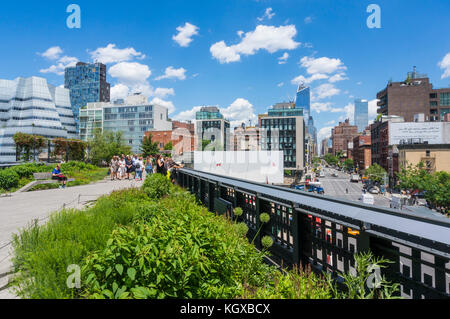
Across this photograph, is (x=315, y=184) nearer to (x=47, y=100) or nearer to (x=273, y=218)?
(x=273, y=218)

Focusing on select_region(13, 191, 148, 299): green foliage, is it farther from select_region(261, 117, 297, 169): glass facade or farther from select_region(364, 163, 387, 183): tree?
select_region(261, 117, 297, 169): glass facade

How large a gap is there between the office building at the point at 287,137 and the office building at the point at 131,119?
49079 mm

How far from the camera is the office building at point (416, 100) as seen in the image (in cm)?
8938

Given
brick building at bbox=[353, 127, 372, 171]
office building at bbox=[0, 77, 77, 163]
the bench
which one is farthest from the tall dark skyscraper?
the bench

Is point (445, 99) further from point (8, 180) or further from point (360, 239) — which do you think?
point (8, 180)

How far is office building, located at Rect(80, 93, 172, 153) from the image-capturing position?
115312mm

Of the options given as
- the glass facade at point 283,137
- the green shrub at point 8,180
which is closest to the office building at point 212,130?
the glass facade at point 283,137

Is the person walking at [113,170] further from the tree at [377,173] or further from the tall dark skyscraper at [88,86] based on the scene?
the tall dark skyscraper at [88,86]

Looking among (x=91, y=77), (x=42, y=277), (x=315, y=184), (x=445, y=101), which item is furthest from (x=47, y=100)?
(x=445, y=101)

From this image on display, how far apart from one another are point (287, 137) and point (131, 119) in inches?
2816

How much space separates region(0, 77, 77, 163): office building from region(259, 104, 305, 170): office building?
77.8 meters

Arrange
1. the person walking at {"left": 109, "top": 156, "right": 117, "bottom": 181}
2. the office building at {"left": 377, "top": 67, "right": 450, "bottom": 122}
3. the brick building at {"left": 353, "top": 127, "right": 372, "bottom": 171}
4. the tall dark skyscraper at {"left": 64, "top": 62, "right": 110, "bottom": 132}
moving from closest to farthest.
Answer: the person walking at {"left": 109, "top": 156, "right": 117, "bottom": 181}, the office building at {"left": 377, "top": 67, "right": 450, "bottom": 122}, the brick building at {"left": 353, "top": 127, "right": 372, "bottom": 171}, the tall dark skyscraper at {"left": 64, "top": 62, "right": 110, "bottom": 132}

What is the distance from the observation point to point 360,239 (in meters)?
2.68

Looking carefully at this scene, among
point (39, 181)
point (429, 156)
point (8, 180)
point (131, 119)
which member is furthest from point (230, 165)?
point (131, 119)
